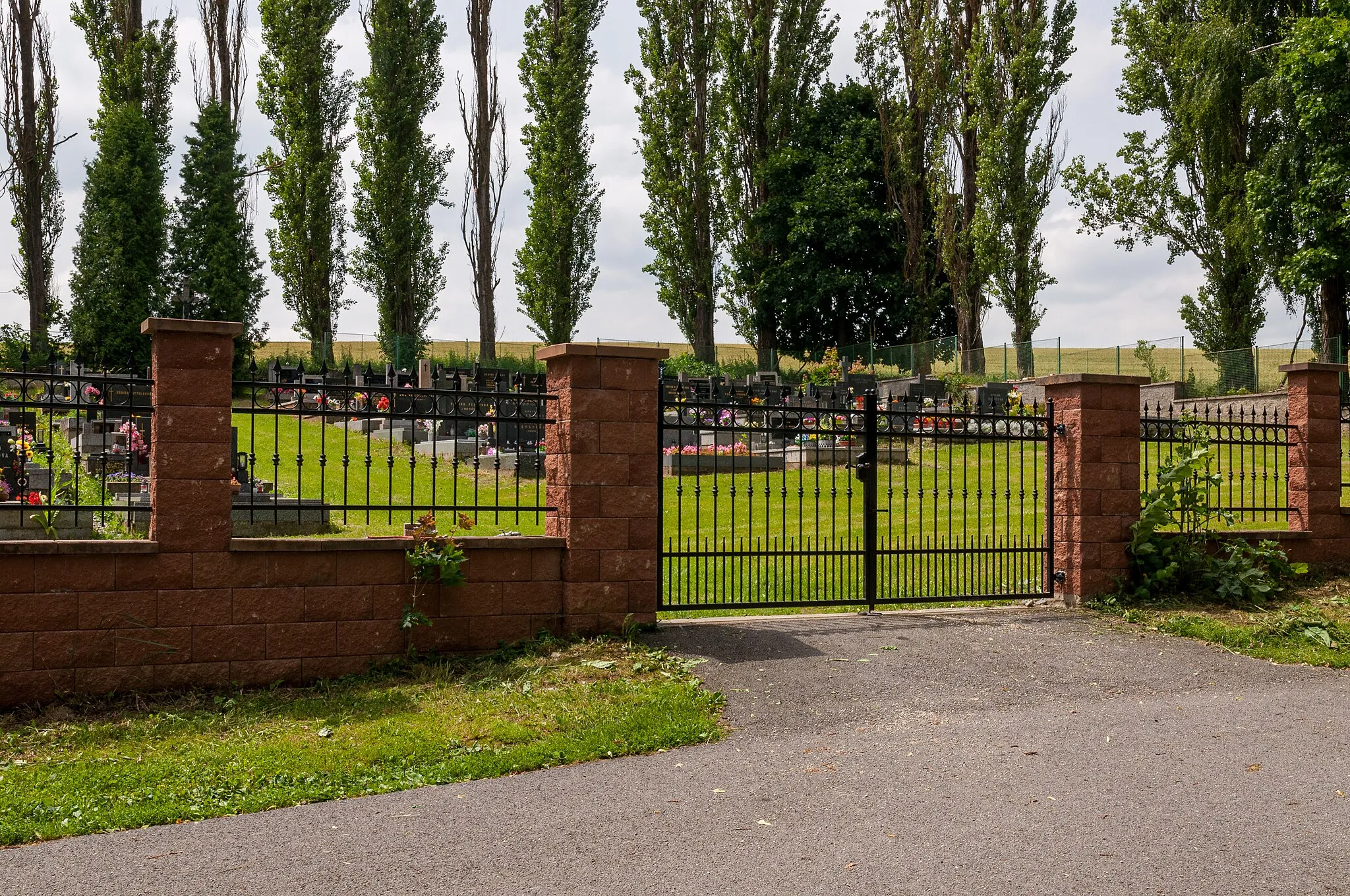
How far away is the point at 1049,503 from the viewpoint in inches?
380

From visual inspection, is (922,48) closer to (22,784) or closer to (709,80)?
(709,80)

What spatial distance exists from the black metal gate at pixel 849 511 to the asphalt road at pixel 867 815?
6.21 feet

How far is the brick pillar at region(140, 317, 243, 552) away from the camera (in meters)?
6.43

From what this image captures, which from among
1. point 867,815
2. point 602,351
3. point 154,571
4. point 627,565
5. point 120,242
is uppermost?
point 120,242

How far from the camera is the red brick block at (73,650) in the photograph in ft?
20.4

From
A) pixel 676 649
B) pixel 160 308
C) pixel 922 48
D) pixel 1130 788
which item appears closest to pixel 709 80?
pixel 922 48

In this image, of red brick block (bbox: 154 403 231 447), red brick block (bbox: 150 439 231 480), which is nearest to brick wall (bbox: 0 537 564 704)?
red brick block (bbox: 150 439 231 480)

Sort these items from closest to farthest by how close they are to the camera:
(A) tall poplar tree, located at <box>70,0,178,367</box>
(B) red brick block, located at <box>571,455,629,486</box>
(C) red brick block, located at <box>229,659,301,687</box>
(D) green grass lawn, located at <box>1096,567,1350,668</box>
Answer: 1. (C) red brick block, located at <box>229,659,301,687</box>
2. (B) red brick block, located at <box>571,455,629,486</box>
3. (D) green grass lawn, located at <box>1096,567,1350,668</box>
4. (A) tall poplar tree, located at <box>70,0,178,367</box>

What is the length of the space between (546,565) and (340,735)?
2.09 meters

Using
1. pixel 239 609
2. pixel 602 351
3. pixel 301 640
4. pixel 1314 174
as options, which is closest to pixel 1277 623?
pixel 602 351

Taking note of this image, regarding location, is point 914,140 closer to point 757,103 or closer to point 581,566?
point 757,103

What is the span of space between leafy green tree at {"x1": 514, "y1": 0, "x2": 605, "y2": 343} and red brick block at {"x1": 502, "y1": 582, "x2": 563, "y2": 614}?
25532mm

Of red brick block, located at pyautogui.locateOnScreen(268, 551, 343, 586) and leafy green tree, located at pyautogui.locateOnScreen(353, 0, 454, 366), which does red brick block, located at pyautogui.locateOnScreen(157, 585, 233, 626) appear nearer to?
red brick block, located at pyautogui.locateOnScreen(268, 551, 343, 586)

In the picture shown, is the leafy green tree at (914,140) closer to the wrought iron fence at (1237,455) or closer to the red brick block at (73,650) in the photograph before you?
the wrought iron fence at (1237,455)
